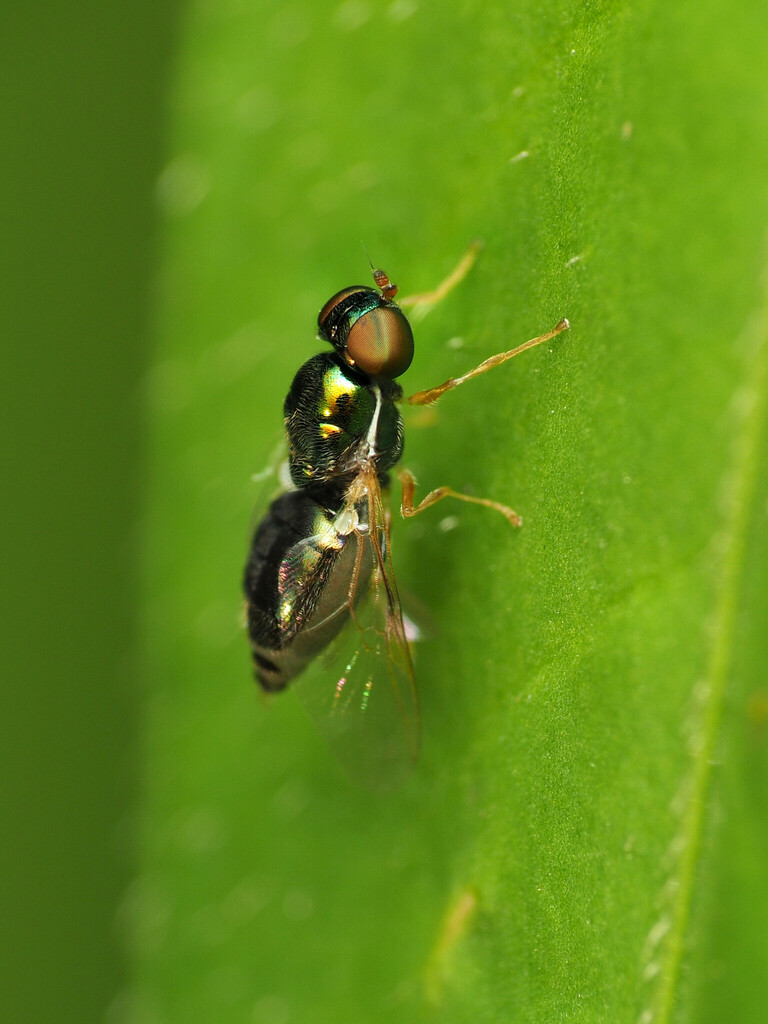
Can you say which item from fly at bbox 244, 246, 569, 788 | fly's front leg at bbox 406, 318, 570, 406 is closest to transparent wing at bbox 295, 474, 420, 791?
fly at bbox 244, 246, 569, 788

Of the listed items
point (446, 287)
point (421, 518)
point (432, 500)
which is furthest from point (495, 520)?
point (446, 287)

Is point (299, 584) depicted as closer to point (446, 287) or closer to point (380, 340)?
point (380, 340)

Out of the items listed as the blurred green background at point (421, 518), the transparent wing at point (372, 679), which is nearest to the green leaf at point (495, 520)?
the blurred green background at point (421, 518)

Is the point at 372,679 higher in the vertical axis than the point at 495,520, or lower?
lower

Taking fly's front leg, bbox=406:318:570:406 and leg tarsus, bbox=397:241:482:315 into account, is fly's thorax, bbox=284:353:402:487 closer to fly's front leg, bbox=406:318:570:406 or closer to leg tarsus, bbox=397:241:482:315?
fly's front leg, bbox=406:318:570:406

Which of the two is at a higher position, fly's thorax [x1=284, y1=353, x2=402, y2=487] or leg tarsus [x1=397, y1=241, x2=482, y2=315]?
leg tarsus [x1=397, y1=241, x2=482, y2=315]

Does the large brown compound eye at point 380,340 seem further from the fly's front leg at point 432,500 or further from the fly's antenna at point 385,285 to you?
the fly's front leg at point 432,500

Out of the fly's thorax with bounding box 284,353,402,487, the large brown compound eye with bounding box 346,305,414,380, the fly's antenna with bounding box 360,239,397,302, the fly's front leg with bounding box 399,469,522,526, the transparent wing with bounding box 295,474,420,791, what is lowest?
the transparent wing with bounding box 295,474,420,791
